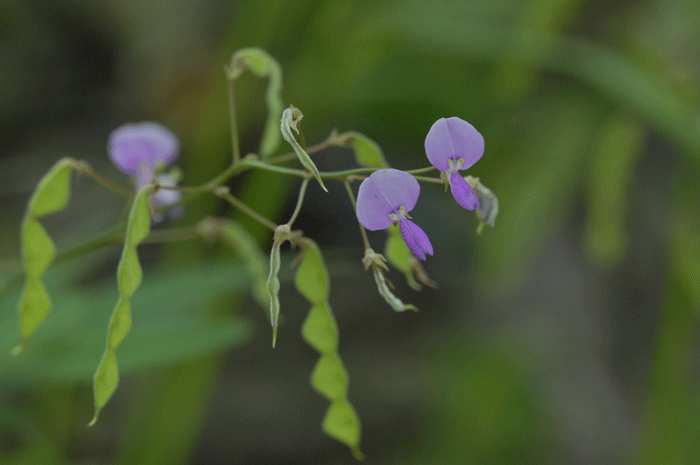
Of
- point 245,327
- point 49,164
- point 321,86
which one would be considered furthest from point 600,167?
point 49,164

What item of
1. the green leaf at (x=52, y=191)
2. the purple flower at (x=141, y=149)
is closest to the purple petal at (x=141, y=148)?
the purple flower at (x=141, y=149)

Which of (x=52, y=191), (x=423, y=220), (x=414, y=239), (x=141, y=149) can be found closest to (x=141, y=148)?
(x=141, y=149)

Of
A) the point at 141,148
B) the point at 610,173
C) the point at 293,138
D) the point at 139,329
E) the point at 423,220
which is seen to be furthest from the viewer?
the point at 423,220

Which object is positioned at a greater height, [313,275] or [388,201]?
[388,201]

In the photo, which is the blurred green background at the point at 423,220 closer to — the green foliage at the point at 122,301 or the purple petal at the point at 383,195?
the green foliage at the point at 122,301

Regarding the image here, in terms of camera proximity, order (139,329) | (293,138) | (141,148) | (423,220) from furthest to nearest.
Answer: (423,220) < (139,329) < (141,148) < (293,138)

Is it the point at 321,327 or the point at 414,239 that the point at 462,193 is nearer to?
the point at 414,239

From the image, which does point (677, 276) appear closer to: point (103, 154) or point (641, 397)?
point (641, 397)
